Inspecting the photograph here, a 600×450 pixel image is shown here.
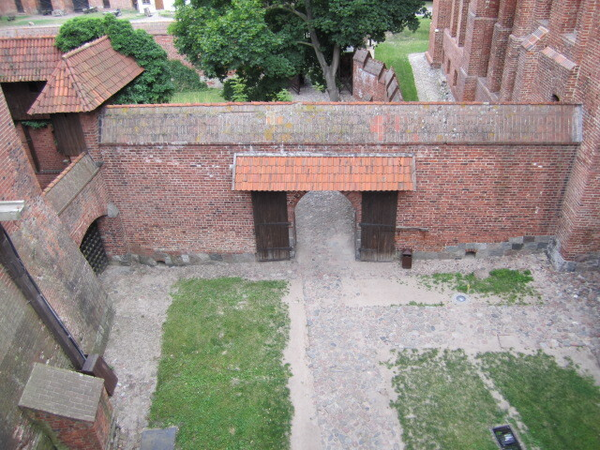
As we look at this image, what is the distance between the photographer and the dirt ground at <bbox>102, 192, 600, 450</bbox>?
912 centimetres

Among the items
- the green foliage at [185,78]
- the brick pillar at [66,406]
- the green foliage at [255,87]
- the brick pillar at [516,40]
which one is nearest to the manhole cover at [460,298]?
the brick pillar at [516,40]

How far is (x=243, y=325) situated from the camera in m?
11.1

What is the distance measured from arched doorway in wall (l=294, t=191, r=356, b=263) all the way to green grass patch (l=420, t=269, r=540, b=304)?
7.78 feet

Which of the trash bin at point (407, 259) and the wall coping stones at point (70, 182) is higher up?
the wall coping stones at point (70, 182)

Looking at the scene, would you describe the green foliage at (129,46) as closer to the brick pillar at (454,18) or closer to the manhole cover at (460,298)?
the manhole cover at (460,298)

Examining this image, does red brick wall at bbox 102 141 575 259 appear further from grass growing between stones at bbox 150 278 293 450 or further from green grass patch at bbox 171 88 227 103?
green grass patch at bbox 171 88 227 103

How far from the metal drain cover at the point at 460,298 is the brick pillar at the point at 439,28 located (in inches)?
659

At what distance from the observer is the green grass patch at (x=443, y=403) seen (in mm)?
8547

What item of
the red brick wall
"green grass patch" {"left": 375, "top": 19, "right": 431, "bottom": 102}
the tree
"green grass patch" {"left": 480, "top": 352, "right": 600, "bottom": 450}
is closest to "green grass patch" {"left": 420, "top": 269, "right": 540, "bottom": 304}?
the red brick wall

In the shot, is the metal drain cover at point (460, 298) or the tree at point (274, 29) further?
the tree at point (274, 29)

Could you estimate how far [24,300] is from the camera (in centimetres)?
809

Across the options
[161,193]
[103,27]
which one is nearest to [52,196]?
[161,193]

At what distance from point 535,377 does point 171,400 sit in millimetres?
7135

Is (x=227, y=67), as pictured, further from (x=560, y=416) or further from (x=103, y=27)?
(x=560, y=416)
